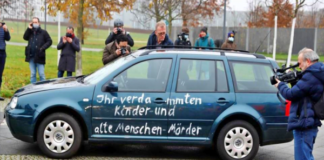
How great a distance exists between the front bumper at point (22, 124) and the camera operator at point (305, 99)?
11.1 ft

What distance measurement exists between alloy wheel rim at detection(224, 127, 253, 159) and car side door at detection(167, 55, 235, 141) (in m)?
0.33

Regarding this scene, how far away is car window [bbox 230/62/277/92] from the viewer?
6.66 m

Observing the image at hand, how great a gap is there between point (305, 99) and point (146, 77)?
2.38 meters

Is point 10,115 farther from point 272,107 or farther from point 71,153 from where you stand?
point 272,107

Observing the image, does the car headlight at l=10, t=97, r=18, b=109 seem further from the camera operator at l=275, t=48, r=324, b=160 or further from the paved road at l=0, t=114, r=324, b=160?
the camera operator at l=275, t=48, r=324, b=160

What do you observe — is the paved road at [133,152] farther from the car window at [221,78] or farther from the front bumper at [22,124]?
the car window at [221,78]

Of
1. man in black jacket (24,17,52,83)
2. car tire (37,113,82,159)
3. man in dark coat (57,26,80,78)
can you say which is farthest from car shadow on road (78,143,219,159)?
man in black jacket (24,17,52,83)

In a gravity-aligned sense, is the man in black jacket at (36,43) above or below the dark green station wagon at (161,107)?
above

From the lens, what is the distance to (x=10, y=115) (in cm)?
636

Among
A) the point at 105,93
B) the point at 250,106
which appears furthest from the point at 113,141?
the point at 250,106

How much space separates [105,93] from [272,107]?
7.84ft

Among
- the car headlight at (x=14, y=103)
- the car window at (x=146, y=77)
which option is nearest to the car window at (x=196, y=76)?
the car window at (x=146, y=77)

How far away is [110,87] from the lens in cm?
634

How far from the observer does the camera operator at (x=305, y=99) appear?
16.6ft
